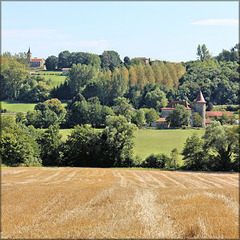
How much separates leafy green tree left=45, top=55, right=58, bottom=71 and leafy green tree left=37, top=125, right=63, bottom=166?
108466 millimetres

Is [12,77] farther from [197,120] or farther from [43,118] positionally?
[197,120]

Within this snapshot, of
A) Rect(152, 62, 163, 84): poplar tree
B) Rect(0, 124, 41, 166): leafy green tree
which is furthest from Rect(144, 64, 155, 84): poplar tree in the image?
Rect(0, 124, 41, 166): leafy green tree

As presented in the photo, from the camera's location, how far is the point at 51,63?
5699 inches

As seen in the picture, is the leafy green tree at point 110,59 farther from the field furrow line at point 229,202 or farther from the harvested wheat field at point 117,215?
the field furrow line at point 229,202

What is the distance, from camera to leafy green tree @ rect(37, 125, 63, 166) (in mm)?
41281

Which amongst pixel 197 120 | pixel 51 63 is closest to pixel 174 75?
pixel 197 120

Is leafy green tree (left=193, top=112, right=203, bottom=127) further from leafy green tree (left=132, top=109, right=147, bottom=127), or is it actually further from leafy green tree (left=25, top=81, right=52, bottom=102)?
leafy green tree (left=25, top=81, right=52, bottom=102)

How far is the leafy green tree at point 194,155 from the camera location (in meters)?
35.5

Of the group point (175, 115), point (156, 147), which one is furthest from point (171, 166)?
point (175, 115)

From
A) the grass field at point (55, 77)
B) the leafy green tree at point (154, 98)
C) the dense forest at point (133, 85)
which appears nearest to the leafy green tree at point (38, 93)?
the dense forest at point (133, 85)

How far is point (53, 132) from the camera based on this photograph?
1697 inches

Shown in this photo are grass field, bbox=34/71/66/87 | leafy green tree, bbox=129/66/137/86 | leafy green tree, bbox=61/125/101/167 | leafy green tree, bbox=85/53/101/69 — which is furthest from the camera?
leafy green tree, bbox=85/53/101/69

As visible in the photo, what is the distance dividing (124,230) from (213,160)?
27.5 m

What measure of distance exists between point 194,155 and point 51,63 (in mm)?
120516
